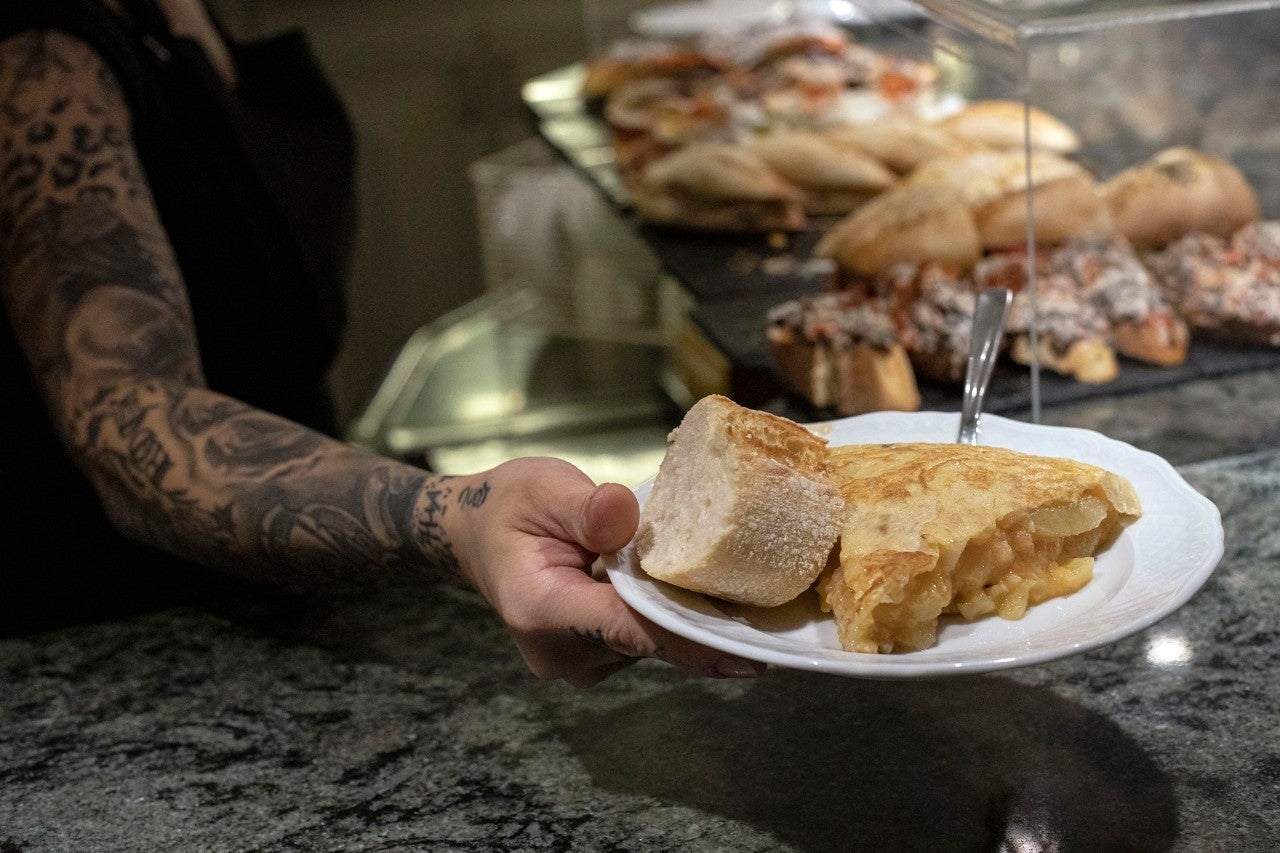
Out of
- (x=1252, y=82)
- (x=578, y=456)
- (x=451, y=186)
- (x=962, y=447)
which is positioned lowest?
(x=578, y=456)

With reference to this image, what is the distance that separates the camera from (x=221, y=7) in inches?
119

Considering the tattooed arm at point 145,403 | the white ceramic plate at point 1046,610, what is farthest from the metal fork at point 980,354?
the tattooed arm at point 145,403

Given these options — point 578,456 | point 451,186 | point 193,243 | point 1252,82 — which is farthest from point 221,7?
point 1252,82

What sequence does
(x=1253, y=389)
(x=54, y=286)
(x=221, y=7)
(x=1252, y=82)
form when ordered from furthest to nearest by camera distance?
(x=221, y=7)
(x=1252, y=82)
(x=1253, y=389)
(x=54, y=286)

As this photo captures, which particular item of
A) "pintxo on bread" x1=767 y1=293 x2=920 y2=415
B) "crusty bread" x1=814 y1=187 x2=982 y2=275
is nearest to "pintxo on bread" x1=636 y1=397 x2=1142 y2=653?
"pintxo on bread" x1=767 y1=293 x2=920 y2=415

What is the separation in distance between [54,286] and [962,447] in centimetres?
72

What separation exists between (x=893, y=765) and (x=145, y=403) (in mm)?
631

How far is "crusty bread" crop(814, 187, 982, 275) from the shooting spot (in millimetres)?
1274

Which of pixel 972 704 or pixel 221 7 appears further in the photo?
pixel 221 7

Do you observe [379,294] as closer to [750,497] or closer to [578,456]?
[578,456]

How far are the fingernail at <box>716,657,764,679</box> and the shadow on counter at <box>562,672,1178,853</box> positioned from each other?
0.31 feet

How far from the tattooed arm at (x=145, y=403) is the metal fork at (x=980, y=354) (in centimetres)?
27

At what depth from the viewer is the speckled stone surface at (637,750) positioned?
679 millimetres

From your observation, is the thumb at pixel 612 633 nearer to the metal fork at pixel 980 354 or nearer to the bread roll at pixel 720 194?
the metal fork at pixel 980 354
